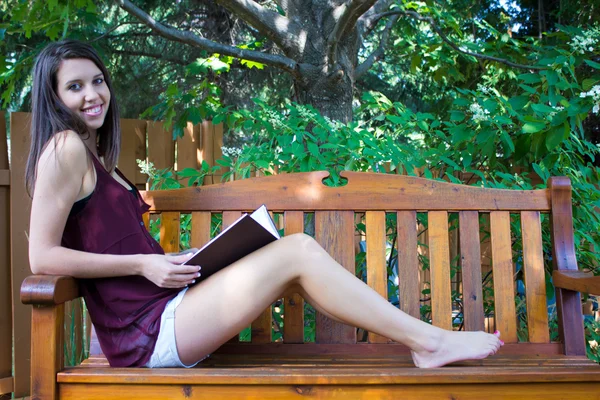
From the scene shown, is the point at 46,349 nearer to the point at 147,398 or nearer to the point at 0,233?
the point at 147,398

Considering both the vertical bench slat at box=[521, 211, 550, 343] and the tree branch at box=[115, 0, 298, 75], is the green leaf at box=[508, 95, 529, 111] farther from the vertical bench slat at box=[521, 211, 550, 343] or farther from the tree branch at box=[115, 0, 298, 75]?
the tree branch at box=[115, 0, 298, 75]

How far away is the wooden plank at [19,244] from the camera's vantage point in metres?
3.35

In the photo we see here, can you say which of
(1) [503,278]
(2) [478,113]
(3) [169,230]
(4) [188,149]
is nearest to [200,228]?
(3) [169,230]

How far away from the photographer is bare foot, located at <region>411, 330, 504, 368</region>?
6.01 ft

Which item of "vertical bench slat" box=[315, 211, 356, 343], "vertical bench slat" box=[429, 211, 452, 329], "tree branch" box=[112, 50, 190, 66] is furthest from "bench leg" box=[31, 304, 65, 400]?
"tree branch" box=[112, 50, 190, 66]

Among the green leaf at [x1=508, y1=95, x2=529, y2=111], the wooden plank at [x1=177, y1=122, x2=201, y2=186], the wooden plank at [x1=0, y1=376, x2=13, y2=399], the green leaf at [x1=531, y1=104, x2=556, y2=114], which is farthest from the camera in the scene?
the wooden plank at [x1=177, y1=122, x2=201, y2=186]

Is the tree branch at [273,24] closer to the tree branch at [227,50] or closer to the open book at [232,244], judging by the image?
the tree branch at [227,50]

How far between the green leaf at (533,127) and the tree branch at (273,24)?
150cm

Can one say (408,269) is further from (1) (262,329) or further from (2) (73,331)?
(2) (73,331)

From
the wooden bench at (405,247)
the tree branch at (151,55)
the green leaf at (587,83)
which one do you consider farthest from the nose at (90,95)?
the tree branch at (151,55)

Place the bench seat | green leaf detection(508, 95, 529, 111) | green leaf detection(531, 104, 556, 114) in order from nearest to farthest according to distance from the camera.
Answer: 1. the bench seat
2. green leaf detection(531, 104, 556, 114)
3. green leaf detection(508, 95, 529, 111)

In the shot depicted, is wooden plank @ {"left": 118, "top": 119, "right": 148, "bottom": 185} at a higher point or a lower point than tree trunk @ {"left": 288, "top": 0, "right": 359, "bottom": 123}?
lower

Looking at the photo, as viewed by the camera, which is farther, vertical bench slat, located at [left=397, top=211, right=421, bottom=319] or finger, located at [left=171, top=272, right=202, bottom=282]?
vertical bench slat, located at [left=397, top=211, right=421, bottom=319]

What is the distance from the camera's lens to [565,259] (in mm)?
2264
